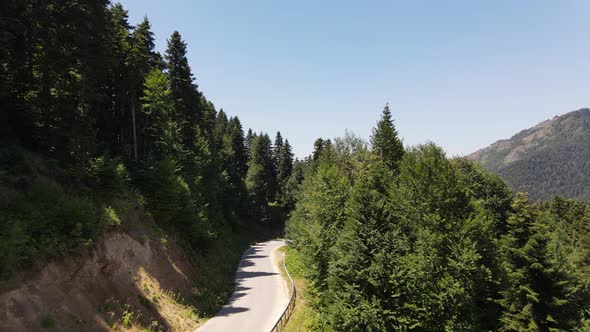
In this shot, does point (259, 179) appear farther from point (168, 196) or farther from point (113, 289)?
point (113, 289)

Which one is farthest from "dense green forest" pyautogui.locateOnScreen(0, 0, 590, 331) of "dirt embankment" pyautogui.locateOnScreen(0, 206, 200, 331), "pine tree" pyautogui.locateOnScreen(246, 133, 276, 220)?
"pine tree" pyautogui.locateOnScreen(246, 133, 276, 220)

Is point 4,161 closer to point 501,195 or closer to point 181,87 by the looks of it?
point 181,87

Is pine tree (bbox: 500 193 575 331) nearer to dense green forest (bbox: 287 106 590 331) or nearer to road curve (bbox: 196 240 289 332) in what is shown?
dense green forest (bbox: 287 106 590 331)

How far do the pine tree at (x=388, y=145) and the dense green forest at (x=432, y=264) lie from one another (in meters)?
9.84

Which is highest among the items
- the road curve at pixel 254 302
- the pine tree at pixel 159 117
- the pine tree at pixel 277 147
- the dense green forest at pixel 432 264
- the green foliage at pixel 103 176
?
the pine tree at pixel 277 147

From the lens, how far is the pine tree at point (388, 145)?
121ft

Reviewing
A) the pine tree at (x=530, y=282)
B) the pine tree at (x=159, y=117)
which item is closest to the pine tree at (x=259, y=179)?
the pine tree at (x=159, y=117)

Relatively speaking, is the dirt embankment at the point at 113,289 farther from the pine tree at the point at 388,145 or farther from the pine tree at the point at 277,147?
the pine tree at the point at 277,147

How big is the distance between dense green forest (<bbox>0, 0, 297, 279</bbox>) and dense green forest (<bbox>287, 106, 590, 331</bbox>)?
12.7m

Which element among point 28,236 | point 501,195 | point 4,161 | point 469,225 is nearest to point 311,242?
point 469,225

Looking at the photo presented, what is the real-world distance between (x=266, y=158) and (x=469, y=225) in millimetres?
59106

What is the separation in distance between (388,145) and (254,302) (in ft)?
74.2

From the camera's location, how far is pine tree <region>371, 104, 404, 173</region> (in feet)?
121

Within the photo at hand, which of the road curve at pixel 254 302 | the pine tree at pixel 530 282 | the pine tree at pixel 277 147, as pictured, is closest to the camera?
the pine tree at pixel 530 282
